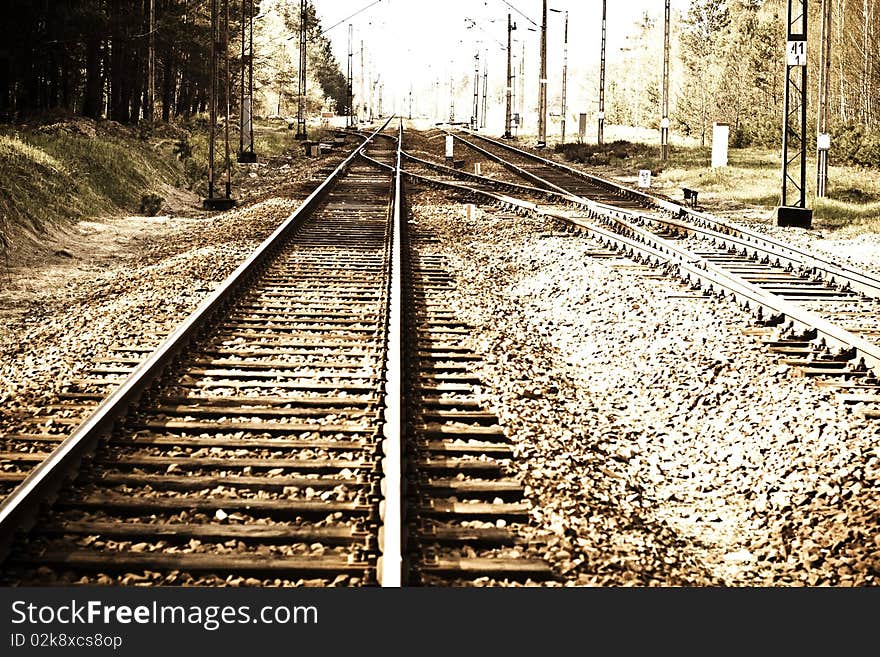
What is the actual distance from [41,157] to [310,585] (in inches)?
673

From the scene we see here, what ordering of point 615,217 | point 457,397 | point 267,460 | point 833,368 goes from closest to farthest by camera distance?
point 267,460 → point 457,397 → point 833,368 → point 615,217

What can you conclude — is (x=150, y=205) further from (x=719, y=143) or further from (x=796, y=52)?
(x=719, y=143)

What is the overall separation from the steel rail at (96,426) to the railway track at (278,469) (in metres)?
0.02

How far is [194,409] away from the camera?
700 centimetres

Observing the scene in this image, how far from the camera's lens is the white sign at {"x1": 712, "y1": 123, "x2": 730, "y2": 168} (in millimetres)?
30305

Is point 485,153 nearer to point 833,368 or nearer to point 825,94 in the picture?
point 825,94

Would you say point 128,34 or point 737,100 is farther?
point 737,100

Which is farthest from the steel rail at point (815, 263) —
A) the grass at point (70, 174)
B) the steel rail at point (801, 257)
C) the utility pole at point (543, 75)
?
the utility pole at point (543, 75)

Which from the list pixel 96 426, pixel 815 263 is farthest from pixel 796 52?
pixel 96 426

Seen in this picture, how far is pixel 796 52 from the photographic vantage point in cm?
1839

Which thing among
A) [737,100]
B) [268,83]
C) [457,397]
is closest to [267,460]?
[457,397]

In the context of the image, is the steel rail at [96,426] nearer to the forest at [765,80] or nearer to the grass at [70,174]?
the grass at [70,174]

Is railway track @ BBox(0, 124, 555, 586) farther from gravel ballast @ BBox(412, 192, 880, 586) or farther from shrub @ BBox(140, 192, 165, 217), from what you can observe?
shrub @ BBox(140, 192, 165, 217)

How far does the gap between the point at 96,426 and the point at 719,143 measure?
27.0m
